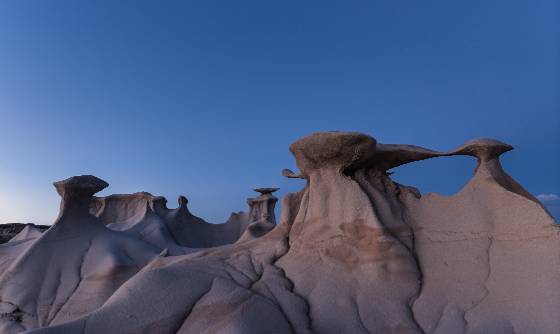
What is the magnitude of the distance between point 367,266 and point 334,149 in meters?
1.48

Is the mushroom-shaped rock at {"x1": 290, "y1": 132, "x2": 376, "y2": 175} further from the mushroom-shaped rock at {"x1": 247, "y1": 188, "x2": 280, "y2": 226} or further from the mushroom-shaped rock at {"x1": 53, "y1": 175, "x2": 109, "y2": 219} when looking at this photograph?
the mushroom-shaped rock at {"x1": 247, "y1": 188, "x2": 280, "y2": 226}

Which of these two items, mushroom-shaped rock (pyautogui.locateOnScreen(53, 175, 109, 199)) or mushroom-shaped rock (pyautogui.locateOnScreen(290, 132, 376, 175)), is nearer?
mushroom-shaped rock (pyautogui.locateOnScreen(290, 132, 376, 175))

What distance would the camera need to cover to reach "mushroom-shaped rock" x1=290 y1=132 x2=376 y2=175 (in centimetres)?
527

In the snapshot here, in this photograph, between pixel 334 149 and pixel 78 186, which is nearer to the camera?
pixel 334 149

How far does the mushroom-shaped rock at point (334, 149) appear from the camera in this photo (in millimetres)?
5273

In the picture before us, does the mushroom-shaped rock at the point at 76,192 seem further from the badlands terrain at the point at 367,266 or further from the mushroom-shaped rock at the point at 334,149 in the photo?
the mushroom-shaped rock at the point at 334,149

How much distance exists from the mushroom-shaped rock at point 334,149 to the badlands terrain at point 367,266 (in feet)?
0.05

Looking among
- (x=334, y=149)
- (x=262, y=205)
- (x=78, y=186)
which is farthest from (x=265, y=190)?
(x=334, y=149)

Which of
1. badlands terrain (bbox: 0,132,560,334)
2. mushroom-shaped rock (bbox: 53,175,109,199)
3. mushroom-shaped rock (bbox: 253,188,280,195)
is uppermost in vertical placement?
mushroom-shaped rock (bbox: 53,175,109,199)

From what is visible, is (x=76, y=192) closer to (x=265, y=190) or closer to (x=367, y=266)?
(x=367, y=266)

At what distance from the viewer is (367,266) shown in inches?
193

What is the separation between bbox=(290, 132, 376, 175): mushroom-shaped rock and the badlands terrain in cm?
2

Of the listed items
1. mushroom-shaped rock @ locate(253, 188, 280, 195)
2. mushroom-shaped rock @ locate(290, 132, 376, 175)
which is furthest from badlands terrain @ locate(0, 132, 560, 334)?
mushroom-shaped rock @ locate(253, 188, 280, 195)

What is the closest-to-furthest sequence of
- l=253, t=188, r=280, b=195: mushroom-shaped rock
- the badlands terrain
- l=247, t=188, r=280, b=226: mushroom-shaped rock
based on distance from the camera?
the badlands terrain → l=247, t=188, r=280, b=226: mushroom-shaped rock → l=253, t=188, r=280, b=195: mushroom-shaped rock
